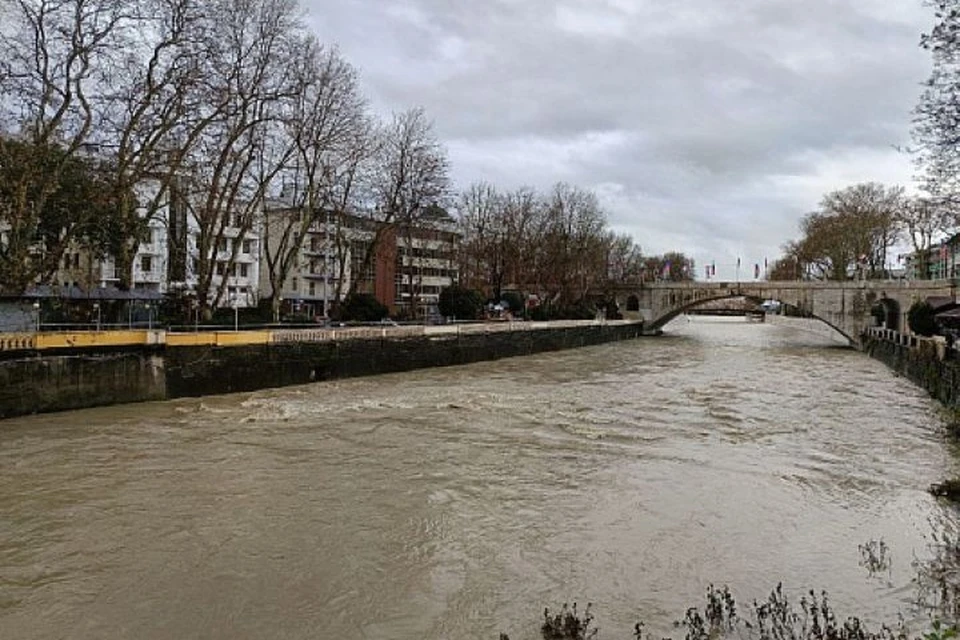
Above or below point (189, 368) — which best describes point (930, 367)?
below

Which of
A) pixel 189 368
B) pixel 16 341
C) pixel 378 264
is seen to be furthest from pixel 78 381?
pixel 378 264

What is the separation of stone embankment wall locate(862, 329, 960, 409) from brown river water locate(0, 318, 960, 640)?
1972mm

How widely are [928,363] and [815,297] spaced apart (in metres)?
39.5

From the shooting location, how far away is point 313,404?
2305 centimetres

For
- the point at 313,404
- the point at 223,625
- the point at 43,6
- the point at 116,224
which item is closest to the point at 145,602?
the point at 223,625

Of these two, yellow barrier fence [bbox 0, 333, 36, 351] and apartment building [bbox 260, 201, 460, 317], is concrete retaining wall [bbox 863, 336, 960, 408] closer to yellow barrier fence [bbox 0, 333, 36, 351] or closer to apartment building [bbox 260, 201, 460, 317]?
yellow barrier fence [bbox 0, 333, 36, 351]

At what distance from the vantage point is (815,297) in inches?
2650

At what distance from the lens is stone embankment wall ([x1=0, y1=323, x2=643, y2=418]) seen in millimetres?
19953

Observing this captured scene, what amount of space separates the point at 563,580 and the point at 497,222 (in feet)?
179

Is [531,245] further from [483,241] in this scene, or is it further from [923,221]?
[923,221]

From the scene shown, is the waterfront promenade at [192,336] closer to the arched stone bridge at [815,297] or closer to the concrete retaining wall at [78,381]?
the concrete retaining wall at [78,381]

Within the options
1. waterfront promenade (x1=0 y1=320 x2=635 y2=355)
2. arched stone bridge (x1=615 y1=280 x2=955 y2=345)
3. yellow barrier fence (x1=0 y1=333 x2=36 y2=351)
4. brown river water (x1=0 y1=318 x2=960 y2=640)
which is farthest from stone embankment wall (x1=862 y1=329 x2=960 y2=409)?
yellow barrier fence (x1=0 y1=333 x2=36 y2=351)

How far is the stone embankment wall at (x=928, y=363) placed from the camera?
80.9 feet

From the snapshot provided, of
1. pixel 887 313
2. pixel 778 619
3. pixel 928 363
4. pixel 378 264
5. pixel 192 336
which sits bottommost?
pixel 778 619
